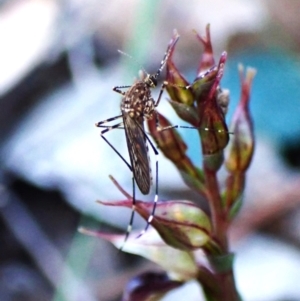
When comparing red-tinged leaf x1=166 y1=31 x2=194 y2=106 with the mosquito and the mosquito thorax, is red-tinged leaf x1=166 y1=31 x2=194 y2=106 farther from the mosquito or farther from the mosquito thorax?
the mosquito thorax

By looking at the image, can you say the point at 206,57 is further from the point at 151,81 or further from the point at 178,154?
the point at 151,81

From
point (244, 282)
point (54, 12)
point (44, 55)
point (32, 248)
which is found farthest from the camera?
point (54, 12)

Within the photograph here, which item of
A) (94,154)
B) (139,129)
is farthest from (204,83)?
(94,154)

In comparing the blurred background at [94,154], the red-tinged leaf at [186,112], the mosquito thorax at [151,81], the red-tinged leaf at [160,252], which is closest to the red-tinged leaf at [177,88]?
the red-tinged leaf at [186,112]

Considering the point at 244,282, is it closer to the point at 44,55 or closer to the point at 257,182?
the point at 257,182

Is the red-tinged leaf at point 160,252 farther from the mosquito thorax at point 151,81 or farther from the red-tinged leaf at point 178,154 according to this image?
the mosquito thorax at point 151,81

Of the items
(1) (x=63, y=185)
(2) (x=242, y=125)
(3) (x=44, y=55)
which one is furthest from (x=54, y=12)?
(2) (x=242, y=125)
